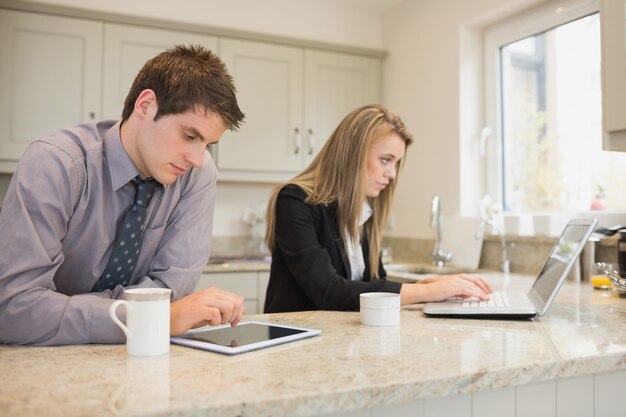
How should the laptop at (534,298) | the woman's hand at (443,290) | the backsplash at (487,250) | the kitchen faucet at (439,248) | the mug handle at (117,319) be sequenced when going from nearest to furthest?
1. the mug handle at (117,319)
2. the laptop at (534,298)
3. the woman's hand at (443,290)
4. the backsplash at (487,250)
5. the kitchen faucet at (439,248)

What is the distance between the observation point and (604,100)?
5.60 ft

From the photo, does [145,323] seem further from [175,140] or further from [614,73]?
[614,73]

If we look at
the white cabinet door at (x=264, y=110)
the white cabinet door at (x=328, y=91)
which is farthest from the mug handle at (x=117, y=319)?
the white cabinet door at (x=328, y=91)

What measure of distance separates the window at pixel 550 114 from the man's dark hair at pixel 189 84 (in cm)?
200

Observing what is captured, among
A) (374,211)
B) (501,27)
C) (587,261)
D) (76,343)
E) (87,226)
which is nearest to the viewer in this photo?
(76,343)

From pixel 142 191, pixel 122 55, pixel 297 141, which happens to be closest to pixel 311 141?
pixel 297 141

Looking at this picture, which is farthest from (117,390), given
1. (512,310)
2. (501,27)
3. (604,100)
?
(501,27)

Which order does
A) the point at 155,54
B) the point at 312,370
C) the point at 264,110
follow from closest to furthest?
the point at 312,370 < the point at 155,54 < the point at 264,110

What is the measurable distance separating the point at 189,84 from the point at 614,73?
1230 millimetres

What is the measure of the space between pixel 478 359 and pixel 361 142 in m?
0.97

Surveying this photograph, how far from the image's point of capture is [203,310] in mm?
1053

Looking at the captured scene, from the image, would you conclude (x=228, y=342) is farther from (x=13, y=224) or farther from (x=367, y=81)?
(x=367, y=81)

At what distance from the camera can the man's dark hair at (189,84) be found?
3.88 feet

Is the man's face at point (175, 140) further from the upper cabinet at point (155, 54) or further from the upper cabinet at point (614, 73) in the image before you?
the upper cabinet at point (155, 54)
